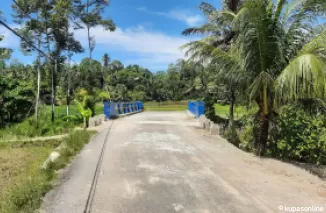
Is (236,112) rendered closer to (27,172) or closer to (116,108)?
(27,172)

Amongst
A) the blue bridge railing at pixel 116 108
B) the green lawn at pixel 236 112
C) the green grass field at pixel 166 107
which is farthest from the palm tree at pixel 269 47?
the green grass field at pixel 166 107

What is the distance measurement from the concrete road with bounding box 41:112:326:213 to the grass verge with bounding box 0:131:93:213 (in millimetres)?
222

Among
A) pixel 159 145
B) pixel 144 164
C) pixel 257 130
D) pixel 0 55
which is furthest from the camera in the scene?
pixel 0 55

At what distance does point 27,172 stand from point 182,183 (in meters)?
3.93

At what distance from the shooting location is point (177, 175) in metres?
5.39

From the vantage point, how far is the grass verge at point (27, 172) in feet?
12.7

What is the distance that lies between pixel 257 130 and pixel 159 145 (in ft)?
9.70

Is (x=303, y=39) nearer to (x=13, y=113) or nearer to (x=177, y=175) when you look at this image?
(x=177, y=175)

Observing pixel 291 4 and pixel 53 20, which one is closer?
pixel 291 4

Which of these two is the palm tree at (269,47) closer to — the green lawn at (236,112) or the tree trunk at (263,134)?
the tree trunk at (263,134)

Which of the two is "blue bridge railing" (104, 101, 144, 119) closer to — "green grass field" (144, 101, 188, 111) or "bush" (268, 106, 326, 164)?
"bush" (268, 106, 326, 164)

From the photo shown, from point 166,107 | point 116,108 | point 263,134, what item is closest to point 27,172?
point 263,134

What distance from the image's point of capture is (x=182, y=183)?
4.91 metres

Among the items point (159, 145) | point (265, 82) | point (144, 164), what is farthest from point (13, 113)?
point (265, 82)
